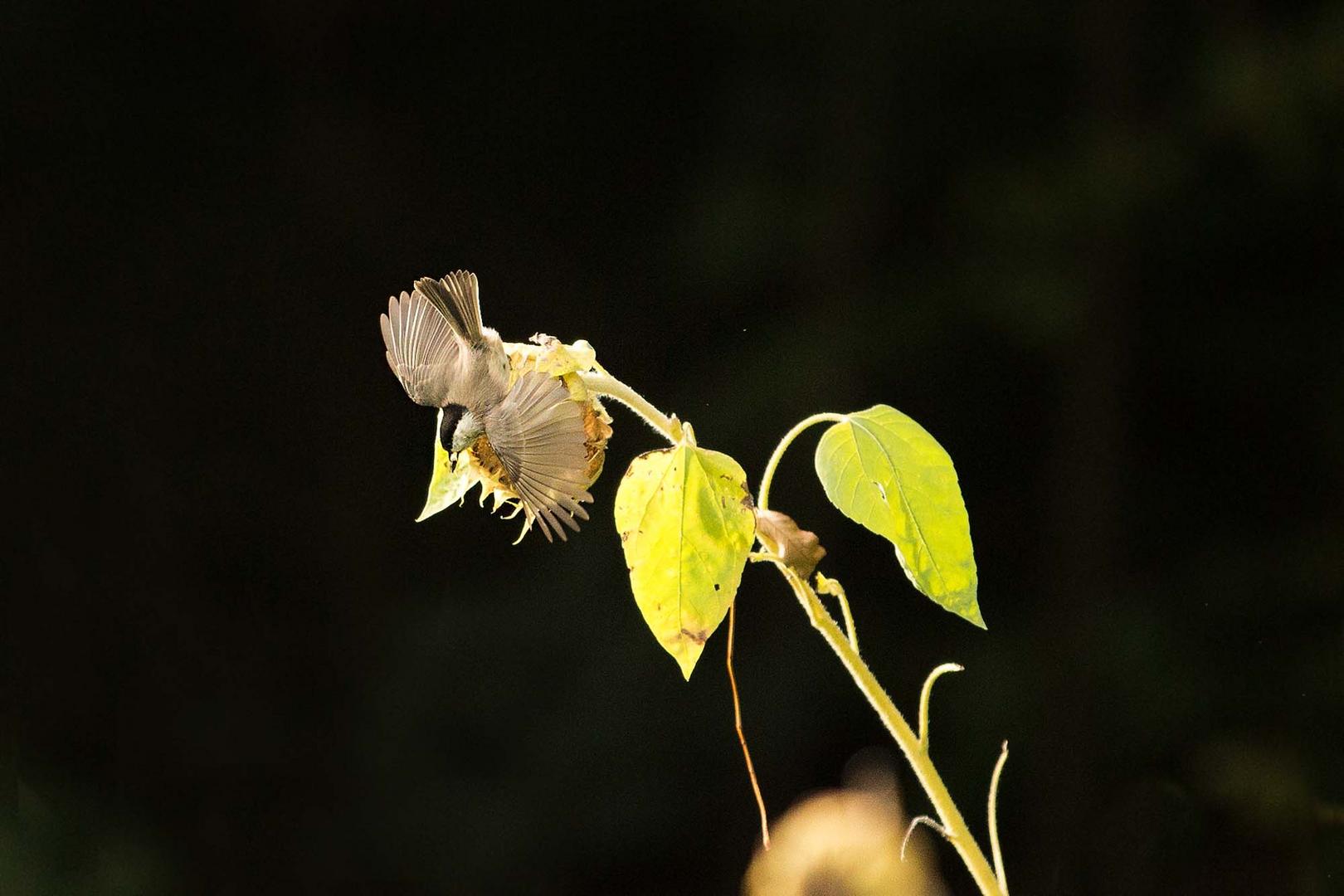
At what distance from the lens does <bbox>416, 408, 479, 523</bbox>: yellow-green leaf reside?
0.48m

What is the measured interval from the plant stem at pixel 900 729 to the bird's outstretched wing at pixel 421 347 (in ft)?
0.40

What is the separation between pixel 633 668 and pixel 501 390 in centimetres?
133

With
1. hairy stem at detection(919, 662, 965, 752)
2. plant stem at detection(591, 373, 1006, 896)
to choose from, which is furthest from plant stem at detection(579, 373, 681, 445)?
hairy stem at detection(919, 662, 965, 752)

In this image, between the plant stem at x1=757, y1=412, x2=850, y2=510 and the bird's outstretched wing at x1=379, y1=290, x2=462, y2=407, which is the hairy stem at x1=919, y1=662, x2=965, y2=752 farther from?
the bird's outstretched wing at x1=379, y1=290, x2=462, y2=407

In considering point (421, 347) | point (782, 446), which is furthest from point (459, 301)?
point (782, 446)

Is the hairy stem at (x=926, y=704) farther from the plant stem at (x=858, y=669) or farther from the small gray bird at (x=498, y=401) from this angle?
the small gray bird at (x=498, y=401)

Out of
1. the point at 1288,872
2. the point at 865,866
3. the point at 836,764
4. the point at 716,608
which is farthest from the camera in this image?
the point at 836,764

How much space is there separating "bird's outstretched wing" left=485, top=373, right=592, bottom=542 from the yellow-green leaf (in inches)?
2.1

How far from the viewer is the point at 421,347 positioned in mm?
429

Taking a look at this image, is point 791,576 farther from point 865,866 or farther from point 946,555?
point 865,866

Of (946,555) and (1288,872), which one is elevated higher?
(946,555)

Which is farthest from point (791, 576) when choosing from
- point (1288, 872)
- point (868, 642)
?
point (868, 642)

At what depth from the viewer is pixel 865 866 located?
86cm

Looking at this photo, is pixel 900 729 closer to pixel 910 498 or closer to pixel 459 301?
pixel 910 498
